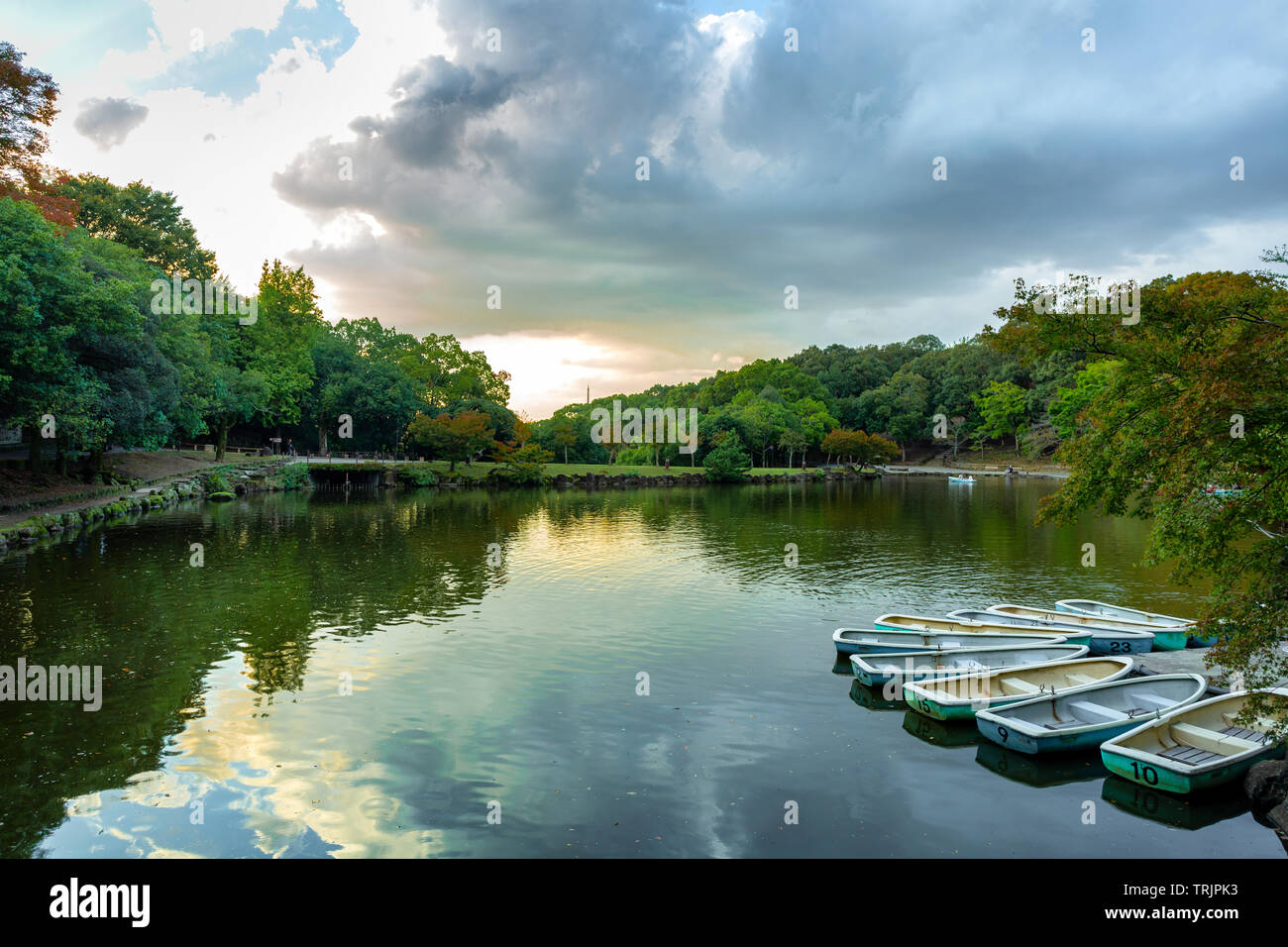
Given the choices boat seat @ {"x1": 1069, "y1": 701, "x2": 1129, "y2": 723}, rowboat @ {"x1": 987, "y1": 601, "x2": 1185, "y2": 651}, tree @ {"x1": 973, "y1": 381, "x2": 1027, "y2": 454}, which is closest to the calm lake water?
boat seat @ {"x1": 1069, "y1": 701, "x2": 1129, "y2": 723}

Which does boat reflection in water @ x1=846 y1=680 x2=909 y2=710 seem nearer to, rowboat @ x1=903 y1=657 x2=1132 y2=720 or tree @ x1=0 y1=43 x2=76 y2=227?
rowboat @ x1=903 y1=657 x2=1132 y2=720

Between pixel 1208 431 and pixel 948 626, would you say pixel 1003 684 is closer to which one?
pixel 948 626

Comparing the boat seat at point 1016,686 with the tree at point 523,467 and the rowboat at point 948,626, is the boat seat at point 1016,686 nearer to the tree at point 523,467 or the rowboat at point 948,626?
the rowboat at point 948,626

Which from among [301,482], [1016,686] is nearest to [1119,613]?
[1016,686]

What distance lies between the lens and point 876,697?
42.2ft

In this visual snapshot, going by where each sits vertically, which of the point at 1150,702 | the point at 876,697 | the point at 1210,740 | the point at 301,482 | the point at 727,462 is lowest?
the point at 876,697

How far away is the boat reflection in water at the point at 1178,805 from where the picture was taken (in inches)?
346

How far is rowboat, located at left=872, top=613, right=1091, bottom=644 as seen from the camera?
15.4 m

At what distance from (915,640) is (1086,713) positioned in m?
4.10

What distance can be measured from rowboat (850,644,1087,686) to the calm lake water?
0.61 meters

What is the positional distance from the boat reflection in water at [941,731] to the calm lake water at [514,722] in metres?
0.08

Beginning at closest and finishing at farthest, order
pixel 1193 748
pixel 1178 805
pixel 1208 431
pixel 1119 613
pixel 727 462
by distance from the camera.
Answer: pixel 1208 431 → pixel 1178 805 → pixel 1193 748 → pixel 1119 613 → pixel 727 462
